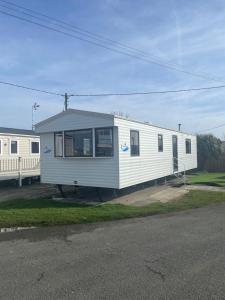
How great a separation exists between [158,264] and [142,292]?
1.24m

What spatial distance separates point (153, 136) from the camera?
16438 mm

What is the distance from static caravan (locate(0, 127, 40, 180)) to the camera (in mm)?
18750

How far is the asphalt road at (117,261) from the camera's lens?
4727 millimetres

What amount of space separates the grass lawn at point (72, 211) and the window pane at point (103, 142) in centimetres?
206

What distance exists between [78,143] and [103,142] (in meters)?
1.13

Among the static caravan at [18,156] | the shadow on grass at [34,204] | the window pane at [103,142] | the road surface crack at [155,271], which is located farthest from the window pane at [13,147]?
the road surface crack at [155,271]

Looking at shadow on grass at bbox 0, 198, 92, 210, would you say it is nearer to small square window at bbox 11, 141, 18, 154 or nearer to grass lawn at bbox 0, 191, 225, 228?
grass lawn at bbox 0, 191, 225, 228

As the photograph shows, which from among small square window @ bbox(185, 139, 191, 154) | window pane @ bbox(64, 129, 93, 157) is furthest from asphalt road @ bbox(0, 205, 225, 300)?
small square window @ bbox(185, 139, 191, 154)

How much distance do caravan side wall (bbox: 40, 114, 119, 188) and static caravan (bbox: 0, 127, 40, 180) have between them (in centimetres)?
475

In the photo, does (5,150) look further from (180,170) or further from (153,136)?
(180,170)

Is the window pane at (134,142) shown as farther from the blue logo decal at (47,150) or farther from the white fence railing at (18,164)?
the white fence railing at (18,164)

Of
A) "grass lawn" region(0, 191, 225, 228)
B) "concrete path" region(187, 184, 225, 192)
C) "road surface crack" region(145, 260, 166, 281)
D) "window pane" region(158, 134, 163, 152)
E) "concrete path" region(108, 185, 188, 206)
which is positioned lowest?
"road surface crack" region(145, 260, 166, 281)

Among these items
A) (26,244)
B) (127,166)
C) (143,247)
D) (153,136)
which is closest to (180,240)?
(143,247)

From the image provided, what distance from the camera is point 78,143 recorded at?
1362 centimetres
